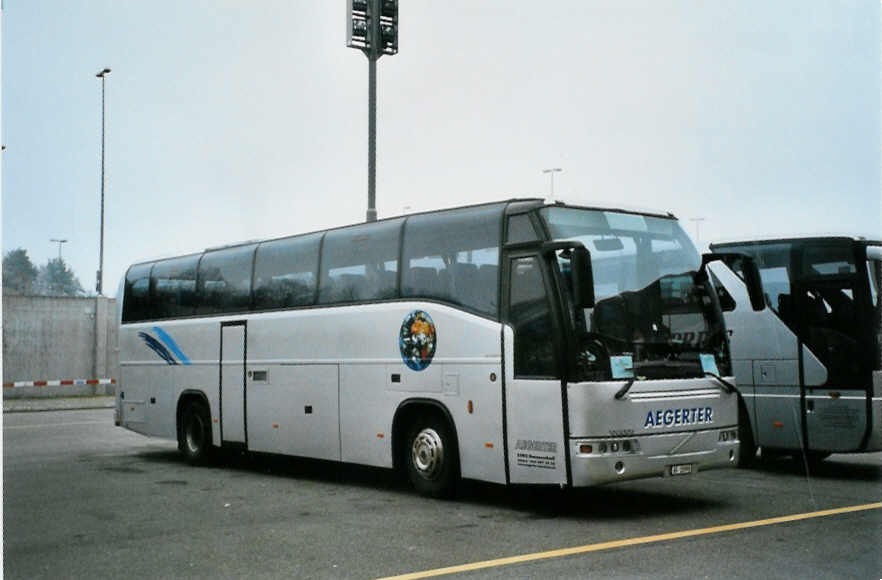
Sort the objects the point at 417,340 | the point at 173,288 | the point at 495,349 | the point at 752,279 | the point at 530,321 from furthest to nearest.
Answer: the point at 173,288
the point at 417,340
the point at 752,279
the point at 495,349
the point at 530,321

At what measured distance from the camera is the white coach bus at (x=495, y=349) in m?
10.0

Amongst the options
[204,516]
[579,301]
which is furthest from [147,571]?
[579,301]

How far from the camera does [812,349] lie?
43.8 ft

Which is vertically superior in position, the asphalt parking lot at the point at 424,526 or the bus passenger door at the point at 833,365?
the bus passenger door at the point at 833,365

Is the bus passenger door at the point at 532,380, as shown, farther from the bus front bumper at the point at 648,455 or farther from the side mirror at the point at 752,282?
the side mirror at the point at 752,282

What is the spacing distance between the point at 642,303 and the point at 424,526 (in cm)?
308

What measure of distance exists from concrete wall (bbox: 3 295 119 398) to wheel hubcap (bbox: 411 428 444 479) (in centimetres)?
2420

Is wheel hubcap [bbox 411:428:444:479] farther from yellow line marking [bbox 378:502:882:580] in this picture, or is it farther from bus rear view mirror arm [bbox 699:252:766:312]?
bus rear view mirror arm [bbox 699:252:766:312]

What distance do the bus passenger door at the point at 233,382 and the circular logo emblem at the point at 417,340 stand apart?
399cm

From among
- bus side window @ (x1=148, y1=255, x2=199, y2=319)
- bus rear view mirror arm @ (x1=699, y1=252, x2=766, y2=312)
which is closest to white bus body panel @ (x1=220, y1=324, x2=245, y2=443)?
bus side window @ (x1=148, y1=255, x2=199, y2=319)

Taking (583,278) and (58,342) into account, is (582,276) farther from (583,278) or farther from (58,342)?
(58,342)

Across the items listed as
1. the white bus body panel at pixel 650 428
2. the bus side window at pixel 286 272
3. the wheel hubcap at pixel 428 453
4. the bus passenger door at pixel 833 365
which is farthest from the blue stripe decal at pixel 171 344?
the bus passenger door at pixel 833 365

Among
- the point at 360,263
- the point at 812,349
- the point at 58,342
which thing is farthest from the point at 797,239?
the point at 58,342

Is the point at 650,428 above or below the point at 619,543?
above
